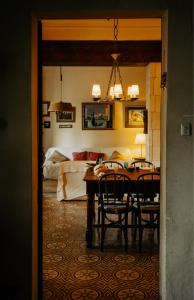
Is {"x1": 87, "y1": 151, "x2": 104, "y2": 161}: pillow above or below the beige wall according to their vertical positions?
below

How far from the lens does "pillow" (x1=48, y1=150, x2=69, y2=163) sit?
887 centimetres

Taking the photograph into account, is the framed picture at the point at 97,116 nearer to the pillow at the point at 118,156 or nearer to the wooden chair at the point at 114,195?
the pillow at the point at 118,156

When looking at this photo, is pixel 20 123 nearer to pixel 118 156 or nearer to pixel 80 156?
pixel 118 156

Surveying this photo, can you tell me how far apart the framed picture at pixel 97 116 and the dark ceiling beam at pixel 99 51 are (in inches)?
136

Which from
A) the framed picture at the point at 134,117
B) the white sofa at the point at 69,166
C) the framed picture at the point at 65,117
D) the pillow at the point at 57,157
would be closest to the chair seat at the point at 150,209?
the white sofa at the point at 69,166

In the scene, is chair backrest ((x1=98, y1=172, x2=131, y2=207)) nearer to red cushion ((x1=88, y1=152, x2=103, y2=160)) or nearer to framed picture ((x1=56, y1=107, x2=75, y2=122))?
red cushion ((x1=88, y1=152, x2=103, y2=160))

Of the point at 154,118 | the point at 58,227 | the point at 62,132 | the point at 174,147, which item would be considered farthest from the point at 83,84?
the point at 174,147

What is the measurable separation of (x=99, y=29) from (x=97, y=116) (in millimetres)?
4606

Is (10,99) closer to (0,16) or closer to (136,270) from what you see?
(0,16)

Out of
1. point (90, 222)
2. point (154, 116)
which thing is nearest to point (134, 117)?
point (154, 116)

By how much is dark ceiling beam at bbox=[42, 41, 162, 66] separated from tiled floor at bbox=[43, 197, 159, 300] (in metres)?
2.96

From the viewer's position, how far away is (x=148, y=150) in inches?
258

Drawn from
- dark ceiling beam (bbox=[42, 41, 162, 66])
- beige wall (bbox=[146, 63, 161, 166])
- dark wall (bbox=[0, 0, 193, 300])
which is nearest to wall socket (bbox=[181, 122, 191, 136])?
dark wall (bbox=[0, 0, 193, 300])

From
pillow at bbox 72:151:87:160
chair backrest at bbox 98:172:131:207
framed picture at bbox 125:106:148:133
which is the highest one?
framed picture at bbox 125:106:148:133
